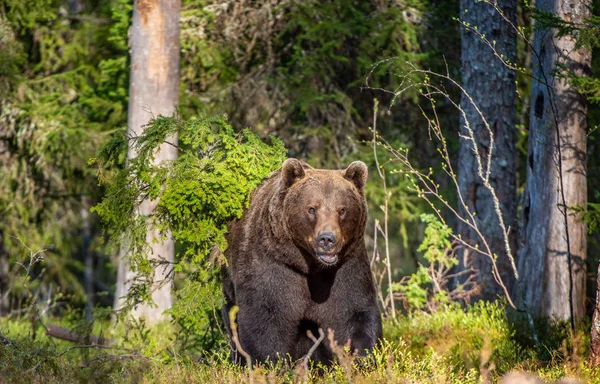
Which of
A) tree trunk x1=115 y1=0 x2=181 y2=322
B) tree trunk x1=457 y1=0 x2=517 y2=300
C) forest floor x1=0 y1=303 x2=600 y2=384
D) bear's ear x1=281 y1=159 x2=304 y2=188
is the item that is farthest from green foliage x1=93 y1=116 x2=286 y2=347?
tree trunk x1=457 y1=0 x2=517 y2=300

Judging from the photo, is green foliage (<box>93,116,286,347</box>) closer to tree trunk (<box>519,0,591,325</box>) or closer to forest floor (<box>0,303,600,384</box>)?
forest floor (<box>0,303,600,384</box>)

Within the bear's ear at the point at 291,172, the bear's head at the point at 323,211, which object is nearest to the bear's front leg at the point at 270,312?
the bear's head at the point at 323,211

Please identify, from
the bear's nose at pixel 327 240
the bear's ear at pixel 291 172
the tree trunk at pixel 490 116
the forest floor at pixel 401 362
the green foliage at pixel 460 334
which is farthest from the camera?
the tree trunk at pixel 490 116

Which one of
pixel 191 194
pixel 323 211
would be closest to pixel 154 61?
pixel 191 194

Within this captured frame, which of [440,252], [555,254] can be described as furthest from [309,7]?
[555,254]

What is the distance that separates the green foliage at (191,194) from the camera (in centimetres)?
695

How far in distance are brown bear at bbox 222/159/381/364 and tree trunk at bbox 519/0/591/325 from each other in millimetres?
2626

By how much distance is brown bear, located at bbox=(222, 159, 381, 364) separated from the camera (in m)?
6.40

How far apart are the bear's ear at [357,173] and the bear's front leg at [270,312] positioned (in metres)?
0.93

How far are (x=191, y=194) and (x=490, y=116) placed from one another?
482 cm

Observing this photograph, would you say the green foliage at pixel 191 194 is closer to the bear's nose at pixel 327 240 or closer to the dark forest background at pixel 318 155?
the dark forest background at pixel 318 155

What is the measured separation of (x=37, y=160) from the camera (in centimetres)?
1338

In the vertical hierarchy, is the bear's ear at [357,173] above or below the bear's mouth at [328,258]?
above

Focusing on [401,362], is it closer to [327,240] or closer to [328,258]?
[328,258]
